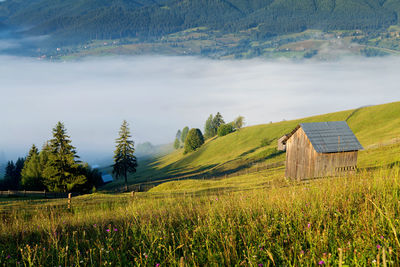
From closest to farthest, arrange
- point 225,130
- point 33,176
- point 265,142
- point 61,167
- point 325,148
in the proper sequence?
point 325,148, point 61,167, point 33,176, point 265,142, point 225,130

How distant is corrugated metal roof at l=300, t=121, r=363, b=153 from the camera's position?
30938 millimetres

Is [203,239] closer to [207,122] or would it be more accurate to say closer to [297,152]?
[297,152]

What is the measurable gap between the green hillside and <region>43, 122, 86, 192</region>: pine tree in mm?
30579

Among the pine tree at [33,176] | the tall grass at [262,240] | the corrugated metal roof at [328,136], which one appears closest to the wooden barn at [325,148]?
the corrugated metal roof at [328,136]

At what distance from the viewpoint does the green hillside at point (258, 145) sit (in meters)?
70.6

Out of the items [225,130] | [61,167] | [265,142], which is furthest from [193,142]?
[61,167]

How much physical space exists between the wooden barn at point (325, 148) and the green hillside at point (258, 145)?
2440 cm

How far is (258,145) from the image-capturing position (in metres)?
91.8

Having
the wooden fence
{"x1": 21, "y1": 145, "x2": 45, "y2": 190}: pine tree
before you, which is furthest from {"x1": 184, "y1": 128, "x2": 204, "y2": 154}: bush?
the wooden fence

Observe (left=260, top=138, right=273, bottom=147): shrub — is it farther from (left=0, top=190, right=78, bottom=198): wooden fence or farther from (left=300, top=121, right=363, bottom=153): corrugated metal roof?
(left=0, top=190, right=78, bottom=198): wooden fence

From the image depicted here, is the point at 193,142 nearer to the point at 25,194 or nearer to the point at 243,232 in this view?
the point at 25,194

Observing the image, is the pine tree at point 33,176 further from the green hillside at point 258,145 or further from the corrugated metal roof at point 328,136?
the corrugated metal roof at point 328,136

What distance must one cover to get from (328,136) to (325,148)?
1662mm

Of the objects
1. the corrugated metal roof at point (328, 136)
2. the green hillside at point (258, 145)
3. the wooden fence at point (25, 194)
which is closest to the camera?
the corrugated metal roof at point (328, 136)
